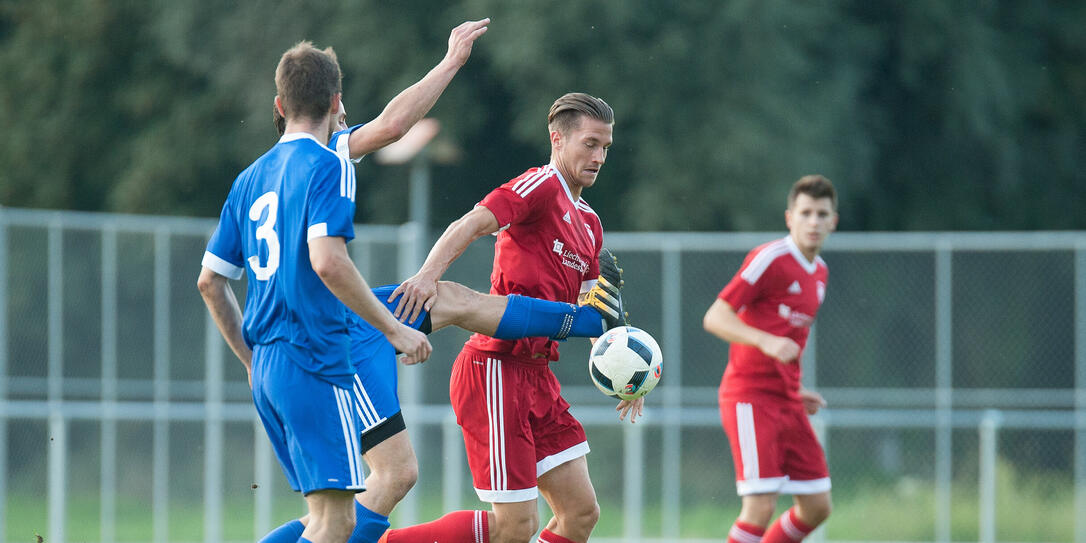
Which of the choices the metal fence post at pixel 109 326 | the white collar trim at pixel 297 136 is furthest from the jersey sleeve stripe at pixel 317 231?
the metal fence post at pixel 109 326

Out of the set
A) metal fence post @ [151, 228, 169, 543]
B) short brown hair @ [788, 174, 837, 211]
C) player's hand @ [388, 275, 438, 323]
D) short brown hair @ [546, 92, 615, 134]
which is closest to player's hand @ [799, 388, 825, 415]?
short brown hair @ [788, 174, 837, 211]

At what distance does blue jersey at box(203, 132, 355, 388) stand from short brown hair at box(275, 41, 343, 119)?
0.09 metres

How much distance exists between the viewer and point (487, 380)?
5.14m

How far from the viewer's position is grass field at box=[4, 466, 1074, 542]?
10875mm

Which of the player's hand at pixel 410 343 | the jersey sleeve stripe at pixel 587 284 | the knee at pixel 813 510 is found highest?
the jersey sleeve stripe at pixel 587 284

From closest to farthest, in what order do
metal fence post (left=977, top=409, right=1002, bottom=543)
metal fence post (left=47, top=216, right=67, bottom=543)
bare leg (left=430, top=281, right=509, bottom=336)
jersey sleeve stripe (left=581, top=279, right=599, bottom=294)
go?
bare leg (left=430, top=281, right=509, bottom=336)
jersey sleeve stripe (left=581, top=279, right=599, bottom=294)
metal fence post (left=977, top=409, right=1002, bottom=543)
metal fence post (left=47, top=216, right=67, bottom=543)

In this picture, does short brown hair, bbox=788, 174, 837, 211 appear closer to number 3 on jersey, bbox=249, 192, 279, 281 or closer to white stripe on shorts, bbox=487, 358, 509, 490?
white stripe on shorts, bbox=487, 358, 509, 490

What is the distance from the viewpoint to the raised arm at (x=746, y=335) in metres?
6.14

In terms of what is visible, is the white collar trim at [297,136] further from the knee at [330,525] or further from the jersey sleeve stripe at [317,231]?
the knee at [330,525]

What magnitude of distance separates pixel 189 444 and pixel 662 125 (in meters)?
6.82

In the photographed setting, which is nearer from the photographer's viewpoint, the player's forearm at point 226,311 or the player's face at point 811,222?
the player's forearm at point 226,311

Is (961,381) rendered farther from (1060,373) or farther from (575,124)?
(575,124)

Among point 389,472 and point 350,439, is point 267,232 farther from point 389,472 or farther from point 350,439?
point 389,472

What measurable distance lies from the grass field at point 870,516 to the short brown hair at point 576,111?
633cm
